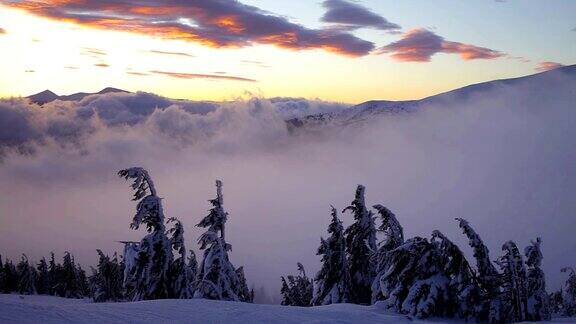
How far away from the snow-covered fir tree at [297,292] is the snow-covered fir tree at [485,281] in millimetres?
33589

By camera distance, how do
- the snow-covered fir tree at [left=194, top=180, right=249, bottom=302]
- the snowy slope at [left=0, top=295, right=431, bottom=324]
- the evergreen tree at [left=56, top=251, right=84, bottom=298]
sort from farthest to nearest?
the evergreen tree at [left=56, top=251, right=84, bottom=298] → the snow-covered fir tree at [left=194, top=180, right=249, bottom=302] → the snowy slope at [left=0, top=295, right=431, bottom=324]

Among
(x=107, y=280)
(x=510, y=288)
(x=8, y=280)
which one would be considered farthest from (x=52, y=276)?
(x=510, y=288)

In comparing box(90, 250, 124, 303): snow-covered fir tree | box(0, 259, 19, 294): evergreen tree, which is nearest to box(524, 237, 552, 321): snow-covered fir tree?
box(90, 250, 124, 303): snow-covered fir tree

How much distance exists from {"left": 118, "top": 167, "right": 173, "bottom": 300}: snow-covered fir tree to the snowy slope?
1069cm

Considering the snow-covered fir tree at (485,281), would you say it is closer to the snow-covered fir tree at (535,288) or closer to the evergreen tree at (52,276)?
the snow-covered fir tree at (535,288)

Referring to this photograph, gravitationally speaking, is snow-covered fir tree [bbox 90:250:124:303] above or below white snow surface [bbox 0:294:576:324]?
below

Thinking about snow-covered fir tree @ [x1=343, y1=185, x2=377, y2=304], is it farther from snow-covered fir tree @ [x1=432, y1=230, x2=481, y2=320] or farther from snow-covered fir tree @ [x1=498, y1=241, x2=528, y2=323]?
snow-covered fir tree @ [x1=432, y1=230, x2=481, y2=320]

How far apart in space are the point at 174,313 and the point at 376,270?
461 inches

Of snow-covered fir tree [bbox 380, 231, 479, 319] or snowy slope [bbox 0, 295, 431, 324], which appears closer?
snowy slope [bbox 0, 295, 431, 324]

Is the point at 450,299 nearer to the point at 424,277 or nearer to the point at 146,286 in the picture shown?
the point at 424,277

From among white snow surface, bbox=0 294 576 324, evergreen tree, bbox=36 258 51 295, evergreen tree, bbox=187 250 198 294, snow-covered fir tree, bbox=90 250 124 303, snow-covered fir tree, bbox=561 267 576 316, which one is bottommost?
evergreen tree, bbox=36 258 51 295

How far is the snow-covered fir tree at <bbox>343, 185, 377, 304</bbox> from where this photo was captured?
1454 inches

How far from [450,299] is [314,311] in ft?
19.9

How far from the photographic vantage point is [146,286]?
30.9 m
